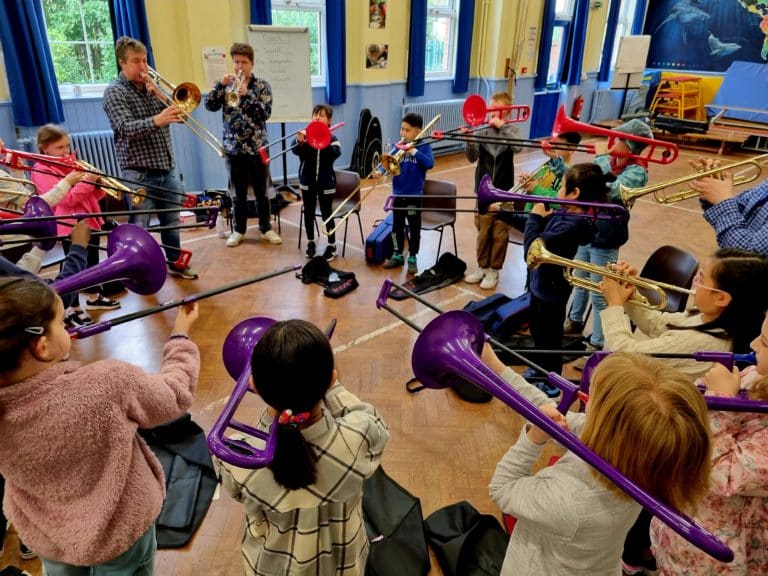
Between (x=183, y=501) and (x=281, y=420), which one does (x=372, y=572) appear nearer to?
(x=183, y=501)

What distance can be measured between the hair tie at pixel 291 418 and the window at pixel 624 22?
14.2 meters

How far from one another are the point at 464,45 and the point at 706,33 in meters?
6.36

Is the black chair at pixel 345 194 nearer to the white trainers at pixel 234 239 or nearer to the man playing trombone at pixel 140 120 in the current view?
the white trainers at pixel 234 239

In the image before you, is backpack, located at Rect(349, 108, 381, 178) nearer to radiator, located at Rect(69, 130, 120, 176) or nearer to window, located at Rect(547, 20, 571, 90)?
radiator, located at Rect(69, 130, 120, 176)

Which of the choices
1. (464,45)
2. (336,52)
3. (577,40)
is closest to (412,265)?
(336,52)

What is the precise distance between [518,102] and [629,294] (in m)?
9.46

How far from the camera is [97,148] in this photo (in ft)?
19.6

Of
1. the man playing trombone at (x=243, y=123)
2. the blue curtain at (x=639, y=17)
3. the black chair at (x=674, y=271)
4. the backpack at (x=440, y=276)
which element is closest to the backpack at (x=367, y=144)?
the man playing trombone at (x=243, y=123)

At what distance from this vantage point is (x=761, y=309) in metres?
1.84

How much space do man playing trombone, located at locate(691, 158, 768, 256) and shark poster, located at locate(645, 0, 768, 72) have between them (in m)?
11.4

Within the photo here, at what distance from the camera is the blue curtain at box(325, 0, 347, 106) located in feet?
24.1

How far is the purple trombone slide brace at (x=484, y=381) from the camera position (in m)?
1.07

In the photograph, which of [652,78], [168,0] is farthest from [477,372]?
[652,78]

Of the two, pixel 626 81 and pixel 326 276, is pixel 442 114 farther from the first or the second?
pixel 326 276
